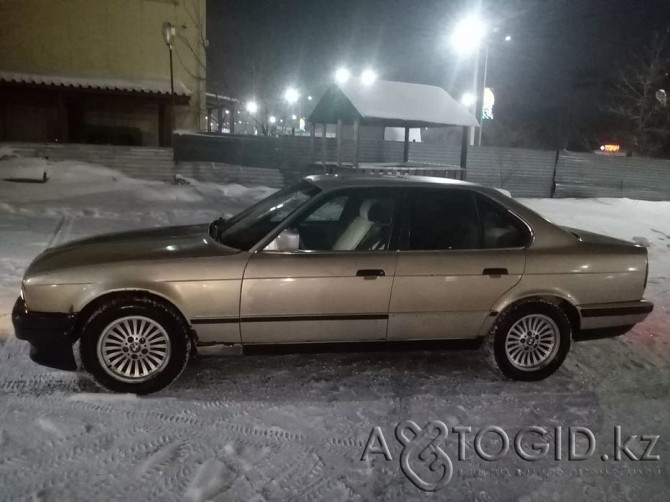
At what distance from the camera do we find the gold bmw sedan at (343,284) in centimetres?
394

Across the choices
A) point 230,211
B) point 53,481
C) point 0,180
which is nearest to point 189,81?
point 0,180

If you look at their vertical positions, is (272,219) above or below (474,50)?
below

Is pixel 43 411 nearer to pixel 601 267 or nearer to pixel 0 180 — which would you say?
pixel 601 267

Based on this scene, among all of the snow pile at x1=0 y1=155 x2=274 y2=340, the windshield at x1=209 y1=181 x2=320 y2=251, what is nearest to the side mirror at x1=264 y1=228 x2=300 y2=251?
the windshield at x1=209 y1=181 x2=320 y2=251

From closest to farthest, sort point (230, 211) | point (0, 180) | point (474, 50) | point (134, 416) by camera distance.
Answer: point (134, 416) → point (230, 211) → point (0, 180) → point (474, 50)

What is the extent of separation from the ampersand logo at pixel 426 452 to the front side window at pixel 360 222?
1.27 meters

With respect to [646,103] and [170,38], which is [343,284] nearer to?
[170,38]

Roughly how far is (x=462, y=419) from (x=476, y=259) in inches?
45.3

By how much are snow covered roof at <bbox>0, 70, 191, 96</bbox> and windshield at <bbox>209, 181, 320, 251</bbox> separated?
17147 millimetres

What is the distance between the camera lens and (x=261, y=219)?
4.56 meters

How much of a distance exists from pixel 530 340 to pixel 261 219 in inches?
89.4

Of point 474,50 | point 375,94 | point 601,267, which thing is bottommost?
point 601,267

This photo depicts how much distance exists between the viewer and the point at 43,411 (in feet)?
12.2

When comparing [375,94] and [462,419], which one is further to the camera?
[375,94]
